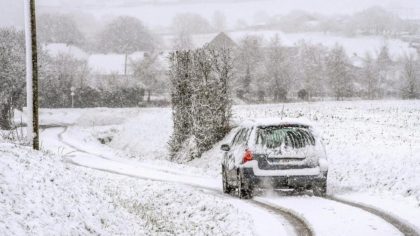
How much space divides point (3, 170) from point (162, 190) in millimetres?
6897

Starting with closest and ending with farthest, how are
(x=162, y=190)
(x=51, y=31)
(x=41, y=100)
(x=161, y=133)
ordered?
(x=162, y=190), (x=161, y=133), (x=41, y=100), (x=51, y=31)

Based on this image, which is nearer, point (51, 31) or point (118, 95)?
point (118, 95)

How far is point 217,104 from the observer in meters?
30.2

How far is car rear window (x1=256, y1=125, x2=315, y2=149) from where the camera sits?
14219 millimetres

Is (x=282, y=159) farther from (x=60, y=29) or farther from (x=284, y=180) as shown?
(x=60, y=29)

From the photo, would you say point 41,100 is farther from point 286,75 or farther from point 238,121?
point 238,121

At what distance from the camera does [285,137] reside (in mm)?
14320

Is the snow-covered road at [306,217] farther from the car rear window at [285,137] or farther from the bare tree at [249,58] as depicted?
the bare tree at [249,58]

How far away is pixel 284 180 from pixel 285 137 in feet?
3.39

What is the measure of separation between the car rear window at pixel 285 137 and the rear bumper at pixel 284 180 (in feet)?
2.33

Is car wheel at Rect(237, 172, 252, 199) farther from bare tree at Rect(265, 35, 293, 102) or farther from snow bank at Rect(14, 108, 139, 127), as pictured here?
bare tree at Rect(265, 35, 293, 102)

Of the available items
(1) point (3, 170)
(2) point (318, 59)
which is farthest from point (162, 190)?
(2) point (318, 59)

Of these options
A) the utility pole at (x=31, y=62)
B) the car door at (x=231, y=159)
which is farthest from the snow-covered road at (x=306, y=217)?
the utility pole at (x=31, y=62)

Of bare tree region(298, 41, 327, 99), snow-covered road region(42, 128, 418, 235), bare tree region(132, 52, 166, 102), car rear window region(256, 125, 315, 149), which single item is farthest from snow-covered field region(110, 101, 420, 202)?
bare tree region(132, 52, 166, 102)
